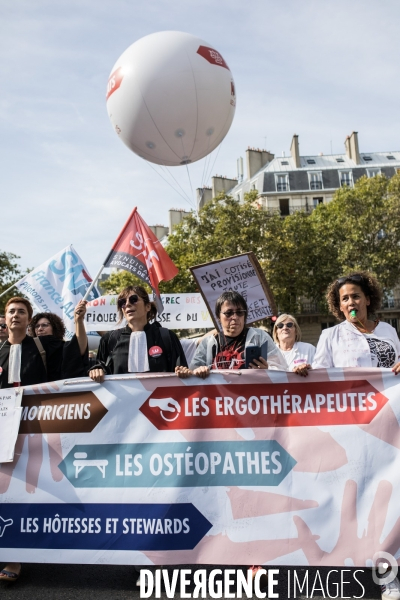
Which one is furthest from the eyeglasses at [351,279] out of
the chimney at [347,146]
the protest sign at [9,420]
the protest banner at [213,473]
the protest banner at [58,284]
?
the chimney at [347,146]

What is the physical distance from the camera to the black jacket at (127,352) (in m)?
4.43

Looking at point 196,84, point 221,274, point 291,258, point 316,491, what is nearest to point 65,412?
point 316,491

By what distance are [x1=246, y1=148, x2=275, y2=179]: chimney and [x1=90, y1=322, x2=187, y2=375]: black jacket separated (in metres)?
53.7

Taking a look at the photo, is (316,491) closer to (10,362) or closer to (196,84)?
(10,362)

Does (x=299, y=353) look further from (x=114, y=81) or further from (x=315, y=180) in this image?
(x=315, y=180)

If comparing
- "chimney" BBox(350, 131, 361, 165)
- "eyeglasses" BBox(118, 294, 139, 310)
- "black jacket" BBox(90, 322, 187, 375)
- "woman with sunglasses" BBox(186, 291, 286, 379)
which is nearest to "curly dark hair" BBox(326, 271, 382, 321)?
"woman with sunglasses" BBox(186, 291, 286, 379)

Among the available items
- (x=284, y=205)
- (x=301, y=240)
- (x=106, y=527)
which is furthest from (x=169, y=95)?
(x=284, y=205)

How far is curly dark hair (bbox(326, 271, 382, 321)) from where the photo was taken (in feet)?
14.4

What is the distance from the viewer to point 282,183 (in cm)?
5328

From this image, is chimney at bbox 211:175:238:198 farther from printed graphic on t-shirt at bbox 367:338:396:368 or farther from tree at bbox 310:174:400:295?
printed graphic on t-shirt at bbox 367:338:396:368

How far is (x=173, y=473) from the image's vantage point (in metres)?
3.82

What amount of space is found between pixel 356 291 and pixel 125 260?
399 centimetres

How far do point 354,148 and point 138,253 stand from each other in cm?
5398

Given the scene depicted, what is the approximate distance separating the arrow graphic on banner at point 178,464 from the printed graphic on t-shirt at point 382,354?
0.93 m
